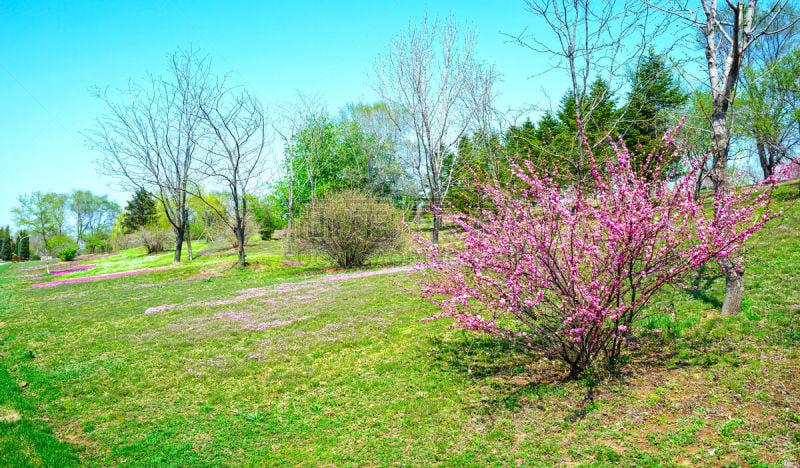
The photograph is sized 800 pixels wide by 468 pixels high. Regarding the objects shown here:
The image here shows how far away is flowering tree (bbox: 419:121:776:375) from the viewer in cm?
388

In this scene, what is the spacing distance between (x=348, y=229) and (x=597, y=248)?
14575 millimetres

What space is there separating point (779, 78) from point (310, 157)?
3011 centimetres

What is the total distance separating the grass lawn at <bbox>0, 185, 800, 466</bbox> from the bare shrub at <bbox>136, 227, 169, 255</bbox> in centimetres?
3876

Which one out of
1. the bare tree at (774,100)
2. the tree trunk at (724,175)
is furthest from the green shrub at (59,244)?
the bare tree at (774,100)

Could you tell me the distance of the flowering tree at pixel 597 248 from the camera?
153 inches

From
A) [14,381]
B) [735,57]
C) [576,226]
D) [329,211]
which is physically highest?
[735,57]

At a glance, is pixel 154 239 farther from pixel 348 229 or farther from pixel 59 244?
pixel 348 229

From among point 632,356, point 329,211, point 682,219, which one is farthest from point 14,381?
point 329,211

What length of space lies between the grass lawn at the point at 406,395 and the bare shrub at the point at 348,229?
9000 millimetres

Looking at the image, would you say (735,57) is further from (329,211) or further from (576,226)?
(329,211)

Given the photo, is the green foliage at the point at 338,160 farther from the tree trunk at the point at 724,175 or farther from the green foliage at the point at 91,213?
the green foliage at the point at 91,213

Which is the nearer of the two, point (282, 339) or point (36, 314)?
point (282, 339)

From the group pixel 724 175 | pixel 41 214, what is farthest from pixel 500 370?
pixel 41 214

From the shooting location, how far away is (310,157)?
111ft
